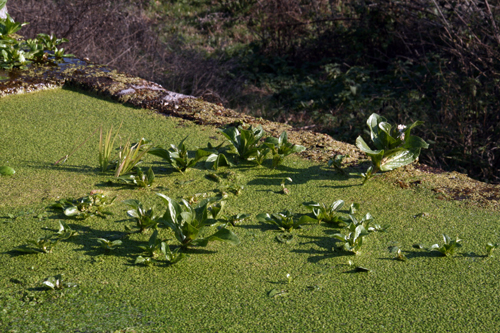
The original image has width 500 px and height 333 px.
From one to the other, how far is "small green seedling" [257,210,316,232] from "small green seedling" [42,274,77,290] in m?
1.00

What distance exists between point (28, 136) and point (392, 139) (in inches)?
105

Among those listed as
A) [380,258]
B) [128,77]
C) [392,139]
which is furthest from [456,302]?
[128,77]

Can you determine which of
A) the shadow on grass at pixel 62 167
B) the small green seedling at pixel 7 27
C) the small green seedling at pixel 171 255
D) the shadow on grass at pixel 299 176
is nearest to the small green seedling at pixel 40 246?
the small green seedling at pixel 171 255

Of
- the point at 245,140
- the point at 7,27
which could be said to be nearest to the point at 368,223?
the point at 245,140

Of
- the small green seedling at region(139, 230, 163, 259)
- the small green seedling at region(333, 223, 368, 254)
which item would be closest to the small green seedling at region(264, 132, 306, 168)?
the small green seedling at region(333, 223, 368, 254)

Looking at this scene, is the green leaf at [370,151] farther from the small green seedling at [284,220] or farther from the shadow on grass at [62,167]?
the shadow on grass at [62,167]

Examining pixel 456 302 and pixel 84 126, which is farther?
pixel 84 126

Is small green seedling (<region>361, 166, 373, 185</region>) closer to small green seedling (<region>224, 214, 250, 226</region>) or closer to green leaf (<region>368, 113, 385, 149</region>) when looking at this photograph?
green leaf (<region>368, 113, 385, 149</region>)

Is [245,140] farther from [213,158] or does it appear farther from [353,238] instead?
[353,238]

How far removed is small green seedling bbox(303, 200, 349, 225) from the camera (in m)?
2.57

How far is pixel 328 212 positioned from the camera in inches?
103

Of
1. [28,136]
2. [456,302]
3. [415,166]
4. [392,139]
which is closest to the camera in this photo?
[456,302]

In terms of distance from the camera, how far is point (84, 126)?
378 centimetres

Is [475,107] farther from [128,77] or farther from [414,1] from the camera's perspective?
[128,77]
